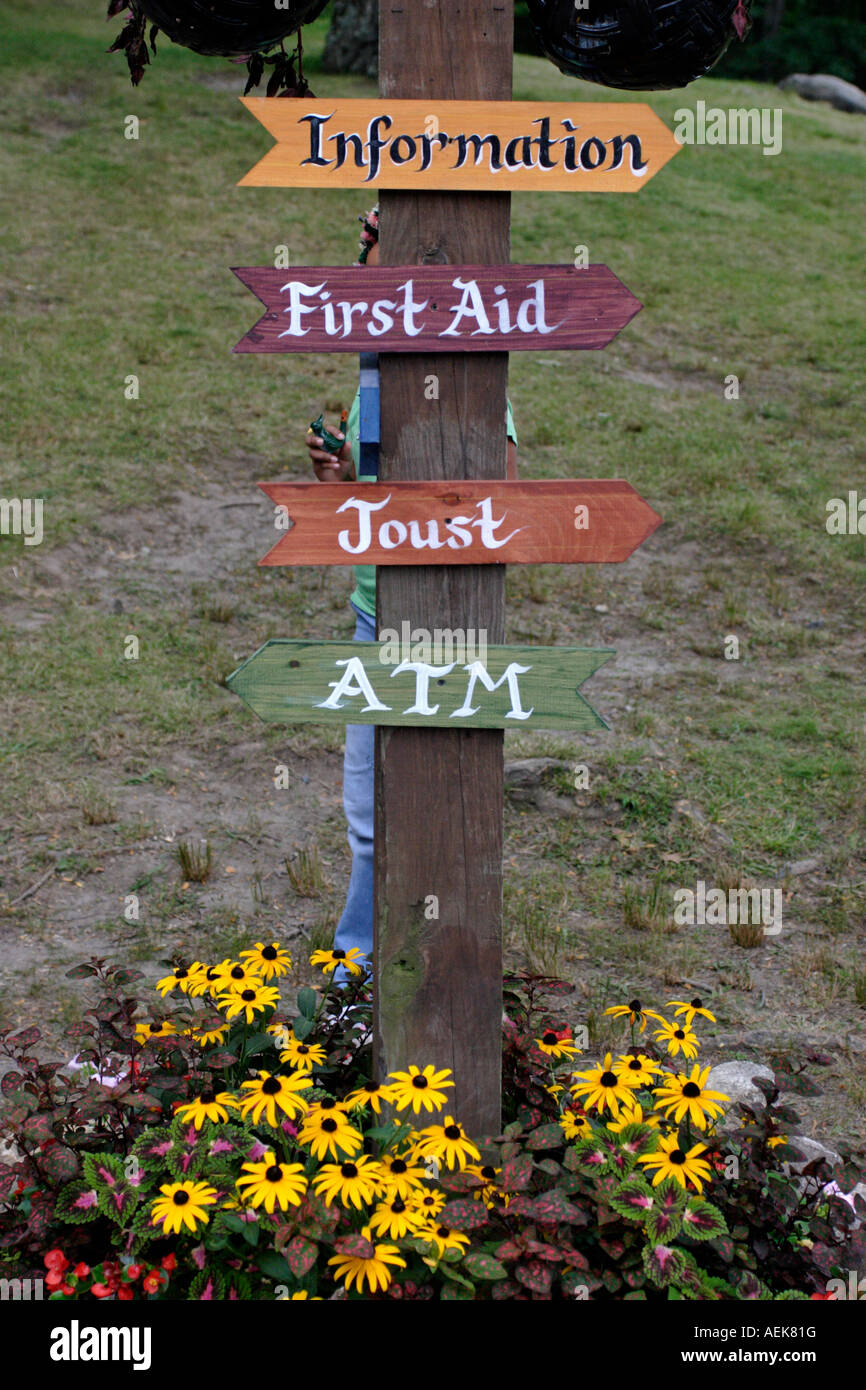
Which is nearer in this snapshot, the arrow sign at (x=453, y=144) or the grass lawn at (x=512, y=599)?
the arrow sign at (x=453, y=144)

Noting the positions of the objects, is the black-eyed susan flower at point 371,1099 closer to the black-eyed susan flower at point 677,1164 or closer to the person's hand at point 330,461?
the black-eyed susan flower at point 677,1164

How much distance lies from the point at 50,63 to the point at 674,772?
44.7 feet

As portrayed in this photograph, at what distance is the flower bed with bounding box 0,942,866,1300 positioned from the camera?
7.22 feet

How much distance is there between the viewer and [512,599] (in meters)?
7.16

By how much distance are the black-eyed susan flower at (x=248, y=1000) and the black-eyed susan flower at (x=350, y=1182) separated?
445 mm

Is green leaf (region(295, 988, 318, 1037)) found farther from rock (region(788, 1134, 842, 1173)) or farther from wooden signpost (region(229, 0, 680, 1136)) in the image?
rock (region(788, 1134, 842, 1173))

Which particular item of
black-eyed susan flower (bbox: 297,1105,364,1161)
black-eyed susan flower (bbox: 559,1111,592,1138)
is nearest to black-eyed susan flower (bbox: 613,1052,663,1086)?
black-eyed susan flower (bbox: 559,1111,592,1138)

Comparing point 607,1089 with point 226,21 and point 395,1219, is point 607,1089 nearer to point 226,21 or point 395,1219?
point 395,1219

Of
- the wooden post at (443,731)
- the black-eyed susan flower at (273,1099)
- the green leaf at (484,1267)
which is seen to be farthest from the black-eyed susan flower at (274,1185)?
the wooden post at (443,731)

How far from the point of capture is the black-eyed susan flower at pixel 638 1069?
8.38 ft

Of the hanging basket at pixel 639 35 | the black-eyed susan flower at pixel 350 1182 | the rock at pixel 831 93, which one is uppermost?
the rock at pixel 831 93

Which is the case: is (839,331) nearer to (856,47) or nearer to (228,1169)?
(228,1169)

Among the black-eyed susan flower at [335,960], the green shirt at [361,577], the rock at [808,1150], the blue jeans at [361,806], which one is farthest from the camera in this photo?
the blue jeans at [361,806]

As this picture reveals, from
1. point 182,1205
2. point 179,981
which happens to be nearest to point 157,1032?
point 179,981
